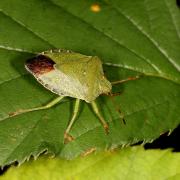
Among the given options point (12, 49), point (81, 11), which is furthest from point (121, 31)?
point (12, 49)

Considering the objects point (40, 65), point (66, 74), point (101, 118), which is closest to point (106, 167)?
point (101, 118)

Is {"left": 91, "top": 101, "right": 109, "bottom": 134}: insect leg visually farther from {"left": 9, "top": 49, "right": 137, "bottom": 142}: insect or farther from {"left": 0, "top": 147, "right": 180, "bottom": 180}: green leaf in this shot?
{"left": 0, "top": 147, "right": 180, "bottom": 180}: green leaf

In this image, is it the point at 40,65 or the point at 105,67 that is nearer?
the point at 40,65

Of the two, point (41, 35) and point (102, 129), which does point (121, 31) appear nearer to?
point (41, 35)

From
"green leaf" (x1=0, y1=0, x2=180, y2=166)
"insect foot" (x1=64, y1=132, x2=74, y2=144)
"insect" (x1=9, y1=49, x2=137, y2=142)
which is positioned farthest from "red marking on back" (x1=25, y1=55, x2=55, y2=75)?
"insect foot" (x1=64, y1=132, x2=74, y2=144)

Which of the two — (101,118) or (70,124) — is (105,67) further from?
(70,124)

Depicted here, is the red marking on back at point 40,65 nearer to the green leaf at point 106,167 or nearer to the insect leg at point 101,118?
the insect leg at point 101,118
